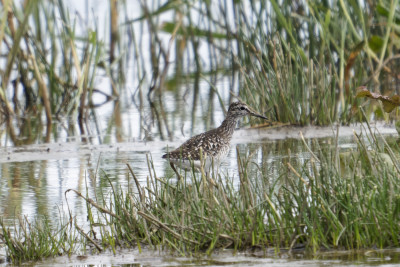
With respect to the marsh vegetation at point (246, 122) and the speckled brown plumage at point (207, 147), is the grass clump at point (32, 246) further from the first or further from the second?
the speckled brown plumage at point (207, 147)

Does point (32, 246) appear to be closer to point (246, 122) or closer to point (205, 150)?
point (205, 150)

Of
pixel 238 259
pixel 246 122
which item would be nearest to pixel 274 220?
pixel 238 259

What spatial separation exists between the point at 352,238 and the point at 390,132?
431cm

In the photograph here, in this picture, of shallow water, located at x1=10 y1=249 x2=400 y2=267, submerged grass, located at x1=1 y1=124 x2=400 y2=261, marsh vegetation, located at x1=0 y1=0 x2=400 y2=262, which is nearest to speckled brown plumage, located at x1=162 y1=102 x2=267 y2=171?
marsh vegetation, located at x1=0 y1=0 x2=400 y2=262

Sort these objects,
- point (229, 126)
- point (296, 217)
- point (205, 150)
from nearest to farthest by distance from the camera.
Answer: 1. point (296, 217)
2. point (205, 150)
3. point (229, 126)

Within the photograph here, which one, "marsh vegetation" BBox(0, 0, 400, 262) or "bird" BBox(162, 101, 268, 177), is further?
"bird" BBox(162, 101, 268, 177)

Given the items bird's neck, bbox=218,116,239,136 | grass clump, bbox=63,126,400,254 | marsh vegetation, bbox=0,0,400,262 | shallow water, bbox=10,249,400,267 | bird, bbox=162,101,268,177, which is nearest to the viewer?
shallow water, bbox=10,249,400,267

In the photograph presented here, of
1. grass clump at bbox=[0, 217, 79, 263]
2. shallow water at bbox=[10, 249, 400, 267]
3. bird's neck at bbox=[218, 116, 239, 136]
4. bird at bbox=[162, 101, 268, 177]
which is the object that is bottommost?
shallow water at bbox=[10, 249, 400, 267]

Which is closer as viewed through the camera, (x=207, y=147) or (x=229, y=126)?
(x=207, y=147)

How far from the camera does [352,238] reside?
4219 millimetres

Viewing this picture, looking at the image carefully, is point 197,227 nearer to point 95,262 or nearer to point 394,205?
point 95,262

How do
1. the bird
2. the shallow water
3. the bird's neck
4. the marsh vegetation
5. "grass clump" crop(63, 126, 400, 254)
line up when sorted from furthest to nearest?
the bird's neck < the bird < the marsh vegetation < "grass clump" crop(63, 126, 400, 254) < the shallow water

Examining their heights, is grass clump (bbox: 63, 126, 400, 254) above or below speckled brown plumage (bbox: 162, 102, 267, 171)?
below

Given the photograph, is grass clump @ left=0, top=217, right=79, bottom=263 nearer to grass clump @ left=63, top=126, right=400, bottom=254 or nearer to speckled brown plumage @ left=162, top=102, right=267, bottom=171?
grass clump @ left=63, top=126, right=400, bottom=254
